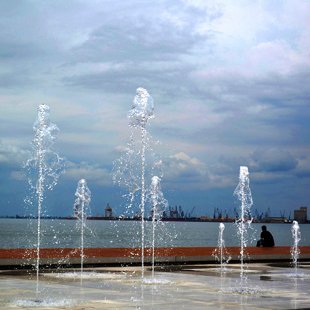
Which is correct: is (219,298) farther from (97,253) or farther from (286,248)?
(286,248)

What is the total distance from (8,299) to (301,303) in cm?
549

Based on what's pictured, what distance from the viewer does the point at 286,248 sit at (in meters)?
31.7

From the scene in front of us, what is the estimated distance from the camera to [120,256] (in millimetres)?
25531

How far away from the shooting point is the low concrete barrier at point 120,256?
920 inches

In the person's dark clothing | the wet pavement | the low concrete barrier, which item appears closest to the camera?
the wet pavement

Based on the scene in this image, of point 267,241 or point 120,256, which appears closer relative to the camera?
point 120,256

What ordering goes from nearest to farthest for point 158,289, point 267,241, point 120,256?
point 158,289
point 120,256
point 267,241

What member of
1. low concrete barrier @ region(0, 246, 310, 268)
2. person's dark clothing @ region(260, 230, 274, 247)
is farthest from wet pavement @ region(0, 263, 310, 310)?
person's dark clothing @ region(260, 230, 274, 247)

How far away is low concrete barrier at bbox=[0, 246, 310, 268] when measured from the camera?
23375 millimetres

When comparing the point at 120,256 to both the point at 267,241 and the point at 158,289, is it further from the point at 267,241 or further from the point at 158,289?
the point at 267,241

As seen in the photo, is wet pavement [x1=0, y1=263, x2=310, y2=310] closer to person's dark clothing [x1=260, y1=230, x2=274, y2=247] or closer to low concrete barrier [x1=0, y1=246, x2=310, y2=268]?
low concrete barrier [x1=0, y1=246, x2=310, y2=268]

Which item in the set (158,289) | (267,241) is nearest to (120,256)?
(158,289)

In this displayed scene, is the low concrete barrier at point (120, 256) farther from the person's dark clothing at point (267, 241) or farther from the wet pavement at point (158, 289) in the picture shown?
the person's dark clothing at point (267, 241)

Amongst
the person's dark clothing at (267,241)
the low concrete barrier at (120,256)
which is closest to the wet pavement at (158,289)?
the low concrete barrier at (120,256)
